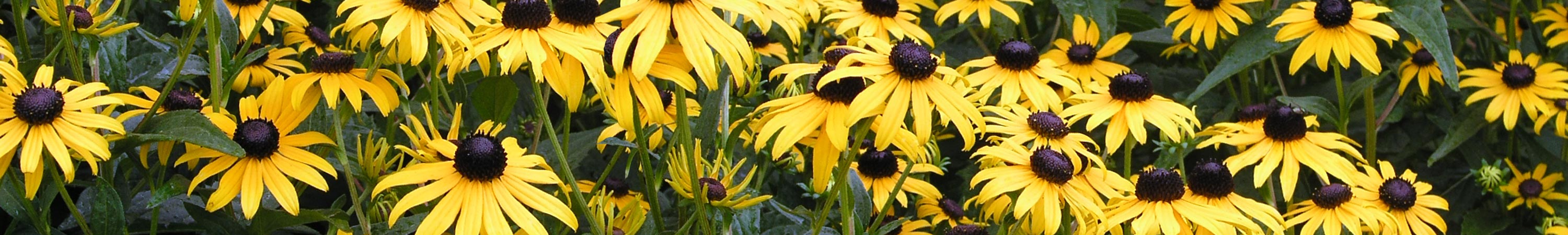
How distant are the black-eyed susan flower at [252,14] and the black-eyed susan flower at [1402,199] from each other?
1084mm

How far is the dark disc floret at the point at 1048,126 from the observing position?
1286mm

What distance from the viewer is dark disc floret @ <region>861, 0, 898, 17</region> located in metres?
1.62

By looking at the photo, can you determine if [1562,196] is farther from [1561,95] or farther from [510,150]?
[510,150]

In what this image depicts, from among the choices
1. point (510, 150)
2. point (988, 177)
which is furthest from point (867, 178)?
point (510, 150)

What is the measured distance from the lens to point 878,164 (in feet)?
4.65

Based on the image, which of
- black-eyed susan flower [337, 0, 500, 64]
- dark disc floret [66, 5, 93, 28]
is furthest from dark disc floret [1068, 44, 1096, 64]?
dark disc floret [66, 5, 93, 28]

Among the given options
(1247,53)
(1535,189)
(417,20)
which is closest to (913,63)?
(417,20)

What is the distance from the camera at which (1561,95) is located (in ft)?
6.01

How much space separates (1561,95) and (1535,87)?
52 mm

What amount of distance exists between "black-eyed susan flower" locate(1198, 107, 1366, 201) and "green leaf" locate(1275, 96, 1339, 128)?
57mm

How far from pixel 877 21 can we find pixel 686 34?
2.60 feet

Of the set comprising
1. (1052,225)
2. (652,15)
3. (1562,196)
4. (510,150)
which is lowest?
(1562,196)

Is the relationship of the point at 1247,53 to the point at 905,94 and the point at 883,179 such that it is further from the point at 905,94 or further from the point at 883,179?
the point at 905,94

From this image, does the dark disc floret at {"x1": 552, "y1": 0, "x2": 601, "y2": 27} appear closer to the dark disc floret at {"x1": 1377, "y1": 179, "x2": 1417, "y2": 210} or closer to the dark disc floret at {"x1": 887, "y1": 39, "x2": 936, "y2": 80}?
the dark disc floret at {"x1": 887, "y1": 39, "x2": 936, "y2": 80}
